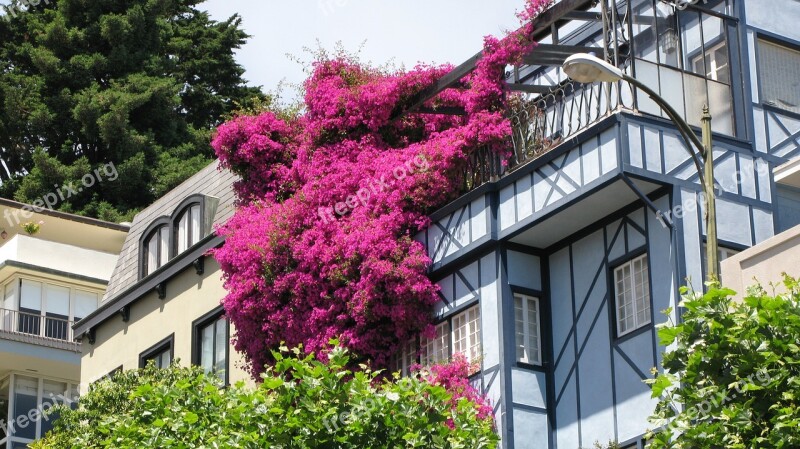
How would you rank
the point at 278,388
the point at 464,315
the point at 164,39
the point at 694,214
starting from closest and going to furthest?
the point at 278,388, the point at 694,214, the point at 464,315, the point at 164,39

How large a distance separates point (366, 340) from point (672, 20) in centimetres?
707

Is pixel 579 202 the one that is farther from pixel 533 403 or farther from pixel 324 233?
pixel 324 233

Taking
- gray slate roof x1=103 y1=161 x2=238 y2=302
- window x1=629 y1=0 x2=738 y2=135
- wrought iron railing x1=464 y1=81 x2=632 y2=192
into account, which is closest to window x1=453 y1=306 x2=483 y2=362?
wrought iron railing x1=464 y1=81 x2=632 y2=192

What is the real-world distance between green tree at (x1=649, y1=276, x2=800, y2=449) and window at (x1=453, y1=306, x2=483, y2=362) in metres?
8.75

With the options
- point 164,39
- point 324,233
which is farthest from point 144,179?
point 324,233

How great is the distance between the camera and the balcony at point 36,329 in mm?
48156

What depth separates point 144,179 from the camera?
196ft

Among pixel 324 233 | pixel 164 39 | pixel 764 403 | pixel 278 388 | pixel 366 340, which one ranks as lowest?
pixel 764 403

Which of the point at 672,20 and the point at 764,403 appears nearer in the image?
the point at 764,403

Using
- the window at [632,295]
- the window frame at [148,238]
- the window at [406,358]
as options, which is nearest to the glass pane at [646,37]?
the window at [632,295]

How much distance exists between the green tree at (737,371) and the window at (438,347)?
954 centimetres

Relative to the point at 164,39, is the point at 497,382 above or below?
below

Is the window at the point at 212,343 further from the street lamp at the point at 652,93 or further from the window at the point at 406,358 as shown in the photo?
the street lamp at the point at 652,93

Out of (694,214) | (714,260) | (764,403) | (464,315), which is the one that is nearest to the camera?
(764,403)
